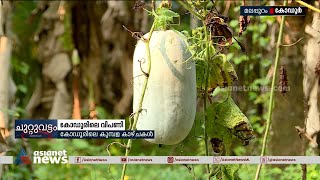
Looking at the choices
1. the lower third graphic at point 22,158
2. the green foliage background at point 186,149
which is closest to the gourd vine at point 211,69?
the green foliage background at point 186,149

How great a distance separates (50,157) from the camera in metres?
2.07

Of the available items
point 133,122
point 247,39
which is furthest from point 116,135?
point 247,39

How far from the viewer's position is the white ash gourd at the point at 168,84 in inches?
63.8

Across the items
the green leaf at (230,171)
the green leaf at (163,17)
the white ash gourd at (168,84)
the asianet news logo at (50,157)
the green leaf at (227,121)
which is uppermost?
the green leaf at (163,17)

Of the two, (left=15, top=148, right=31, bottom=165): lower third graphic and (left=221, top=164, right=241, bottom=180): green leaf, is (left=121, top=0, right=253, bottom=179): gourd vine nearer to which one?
(left=221, top=164, right=241, bottom=180): green leaf

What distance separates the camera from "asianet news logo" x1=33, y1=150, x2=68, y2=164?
2.05 m

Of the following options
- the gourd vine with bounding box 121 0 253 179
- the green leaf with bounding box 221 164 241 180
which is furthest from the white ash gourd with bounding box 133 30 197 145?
the green leaf with bounding box 221 164 241 180

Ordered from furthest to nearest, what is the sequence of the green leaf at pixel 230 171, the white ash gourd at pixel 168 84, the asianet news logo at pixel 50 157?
the asianet news logo at pixel 50 157, the green leaf at pixel 230 171, the white ash gourd at pixel 168 84

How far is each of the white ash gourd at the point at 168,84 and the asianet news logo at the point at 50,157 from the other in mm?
481

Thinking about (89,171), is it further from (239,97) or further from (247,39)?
(247,39)

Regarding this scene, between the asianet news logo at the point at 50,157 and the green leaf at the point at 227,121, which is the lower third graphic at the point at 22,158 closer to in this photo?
the asianet news logo at the point at 50,157

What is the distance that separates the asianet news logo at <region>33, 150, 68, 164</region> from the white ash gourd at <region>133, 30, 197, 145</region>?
48 centimetres

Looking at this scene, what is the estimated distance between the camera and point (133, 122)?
178cm

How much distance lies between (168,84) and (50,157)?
0.58m
